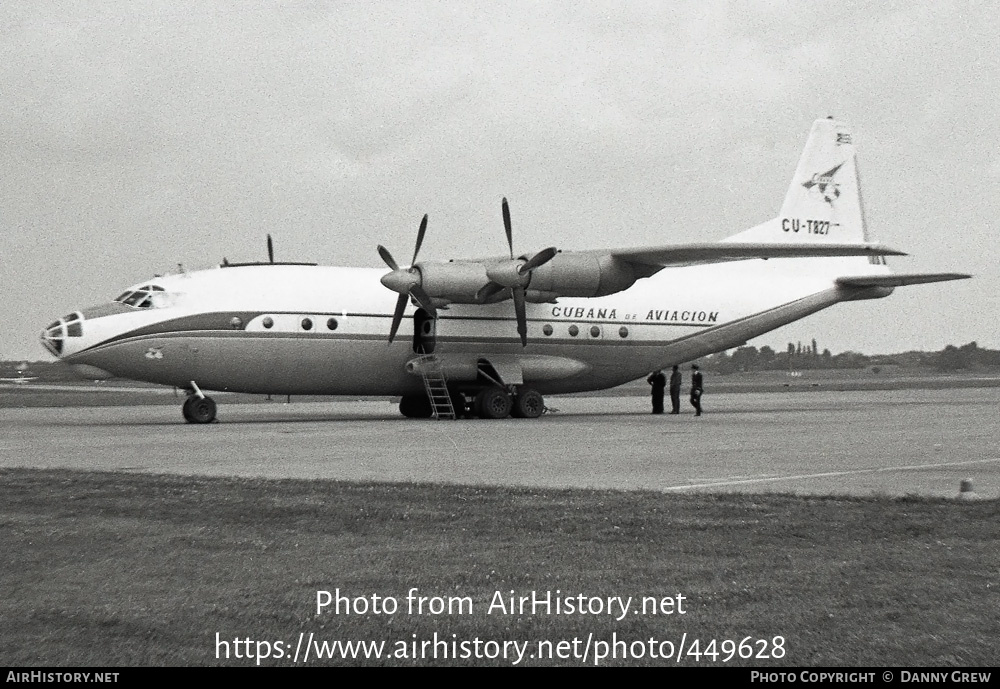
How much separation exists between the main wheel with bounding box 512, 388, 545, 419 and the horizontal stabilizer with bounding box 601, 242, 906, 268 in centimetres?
503

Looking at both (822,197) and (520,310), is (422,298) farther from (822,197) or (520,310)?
(822,197)

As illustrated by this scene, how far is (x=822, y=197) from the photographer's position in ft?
127

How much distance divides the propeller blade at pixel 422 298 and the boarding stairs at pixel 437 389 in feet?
5.58

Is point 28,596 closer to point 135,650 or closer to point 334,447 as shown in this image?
point 135,650

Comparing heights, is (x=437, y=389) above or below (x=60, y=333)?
below

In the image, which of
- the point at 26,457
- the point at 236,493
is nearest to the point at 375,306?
the point at 26,457

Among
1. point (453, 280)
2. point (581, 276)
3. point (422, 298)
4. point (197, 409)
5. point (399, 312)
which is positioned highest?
point (453, 280)

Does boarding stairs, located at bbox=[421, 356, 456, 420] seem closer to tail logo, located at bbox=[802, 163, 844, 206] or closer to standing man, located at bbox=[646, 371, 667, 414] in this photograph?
standing man, located at bbox=[646, 371, 667, 414]

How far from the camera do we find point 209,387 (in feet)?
98.4

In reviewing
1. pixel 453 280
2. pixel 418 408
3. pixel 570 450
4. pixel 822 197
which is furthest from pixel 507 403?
pixel 822 197

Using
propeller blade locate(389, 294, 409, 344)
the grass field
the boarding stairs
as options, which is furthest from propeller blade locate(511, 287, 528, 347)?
the grass field

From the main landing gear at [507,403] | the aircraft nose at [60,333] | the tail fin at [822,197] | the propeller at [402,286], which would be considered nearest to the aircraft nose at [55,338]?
the aircraft nose at [60,333]

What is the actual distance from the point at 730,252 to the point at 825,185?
9.89 m
